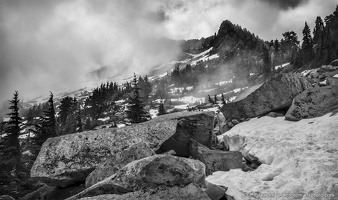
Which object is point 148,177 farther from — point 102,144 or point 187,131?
point 187,131

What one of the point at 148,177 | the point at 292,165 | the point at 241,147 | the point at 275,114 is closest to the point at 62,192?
the point at 148,177

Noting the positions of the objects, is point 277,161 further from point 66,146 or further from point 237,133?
point 66,146

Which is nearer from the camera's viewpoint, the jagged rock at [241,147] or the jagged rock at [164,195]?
the jagged rock at [164,195]

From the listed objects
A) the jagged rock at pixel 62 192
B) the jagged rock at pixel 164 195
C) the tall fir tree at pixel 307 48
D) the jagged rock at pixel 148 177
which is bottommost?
the jagged rock at pixel 62 192

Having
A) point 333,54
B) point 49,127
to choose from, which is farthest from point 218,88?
point 49,127

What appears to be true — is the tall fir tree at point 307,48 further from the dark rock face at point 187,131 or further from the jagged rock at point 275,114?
the dark rock face at point 187,131

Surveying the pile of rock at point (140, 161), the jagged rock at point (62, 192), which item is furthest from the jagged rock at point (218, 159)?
the jagged rock at point (62, 192)

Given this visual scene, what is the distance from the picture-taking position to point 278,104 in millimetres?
14984

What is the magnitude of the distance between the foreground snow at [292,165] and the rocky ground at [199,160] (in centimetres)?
3

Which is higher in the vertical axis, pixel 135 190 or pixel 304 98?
pixel 304 98

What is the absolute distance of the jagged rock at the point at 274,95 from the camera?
14938 mm

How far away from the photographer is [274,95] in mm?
15352

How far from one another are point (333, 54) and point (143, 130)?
4327 inches

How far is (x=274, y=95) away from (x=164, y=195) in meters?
12.9
